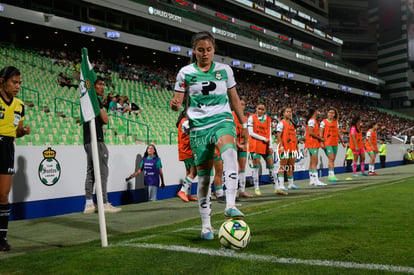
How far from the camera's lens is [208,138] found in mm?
4191

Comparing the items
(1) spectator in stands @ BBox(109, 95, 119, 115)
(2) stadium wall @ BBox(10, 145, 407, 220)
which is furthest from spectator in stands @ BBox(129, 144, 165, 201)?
(1) spectator in stands @ BBox(109, 95, 119, 115)

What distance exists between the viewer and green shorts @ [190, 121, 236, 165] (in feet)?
13.5

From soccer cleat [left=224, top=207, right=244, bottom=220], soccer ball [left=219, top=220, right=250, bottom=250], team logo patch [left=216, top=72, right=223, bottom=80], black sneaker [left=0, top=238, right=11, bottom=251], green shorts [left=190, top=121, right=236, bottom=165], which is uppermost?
team logo patch [left=216, top=72, right=223, bottom=80]

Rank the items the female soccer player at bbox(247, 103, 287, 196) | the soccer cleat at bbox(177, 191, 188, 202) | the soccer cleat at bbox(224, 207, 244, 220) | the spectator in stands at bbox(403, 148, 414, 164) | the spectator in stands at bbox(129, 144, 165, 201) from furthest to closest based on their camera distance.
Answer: the spectator in stands at bbox(403, 148, 414, 164) → the female soccer player at bbox(247, 103, 287, 196) → the spectator in stands at bbox(129, 144, 165, 201) → the soccer cleat at bbox(177, 191, 188, 202) → the soccer cleat at bbox(224, 207, 244, 220)

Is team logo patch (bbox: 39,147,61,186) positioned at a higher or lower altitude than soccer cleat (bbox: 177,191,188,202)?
higher

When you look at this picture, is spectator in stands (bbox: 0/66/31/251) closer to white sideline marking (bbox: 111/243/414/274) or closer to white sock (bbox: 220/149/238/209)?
white sideline marking (bbox: 111/243/414/274)

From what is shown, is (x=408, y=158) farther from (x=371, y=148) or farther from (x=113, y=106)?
(x=113, y=106)

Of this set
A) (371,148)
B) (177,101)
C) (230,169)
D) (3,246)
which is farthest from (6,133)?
(371,148)

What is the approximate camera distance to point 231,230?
368cm

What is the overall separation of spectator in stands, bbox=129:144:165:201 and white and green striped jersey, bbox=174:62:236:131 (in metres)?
5.11

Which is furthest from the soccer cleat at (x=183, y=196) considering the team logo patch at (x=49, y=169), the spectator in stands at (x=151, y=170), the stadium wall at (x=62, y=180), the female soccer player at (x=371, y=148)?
the female soccer player at (x=371, y=148)

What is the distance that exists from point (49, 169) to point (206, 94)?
14.6ft

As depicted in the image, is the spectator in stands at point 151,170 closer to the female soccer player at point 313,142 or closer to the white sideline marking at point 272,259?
the female soccer player at point 313,142

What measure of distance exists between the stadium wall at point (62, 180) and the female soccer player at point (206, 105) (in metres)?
4.08
